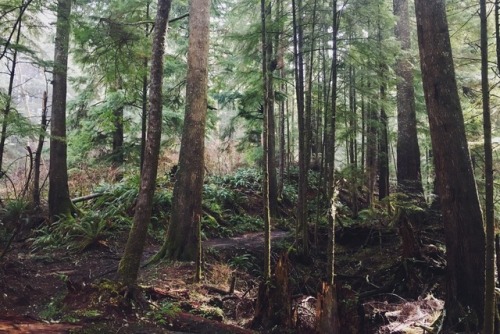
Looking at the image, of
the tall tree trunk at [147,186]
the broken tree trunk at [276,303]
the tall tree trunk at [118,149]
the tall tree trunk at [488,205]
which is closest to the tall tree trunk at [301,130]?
→ the broken tree trunk at [276,303]

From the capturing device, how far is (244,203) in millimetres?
15555

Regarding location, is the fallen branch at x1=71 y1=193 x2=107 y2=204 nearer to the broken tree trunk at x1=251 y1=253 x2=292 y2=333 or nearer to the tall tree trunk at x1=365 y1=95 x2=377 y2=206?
the broken tree trunk at x1=251 y1=253 x2=292 y2=333

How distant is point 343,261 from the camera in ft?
31.1

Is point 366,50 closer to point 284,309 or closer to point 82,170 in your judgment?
point 284,309

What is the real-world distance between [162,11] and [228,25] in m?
11.6

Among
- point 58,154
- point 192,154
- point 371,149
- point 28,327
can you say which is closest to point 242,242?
point 192,154

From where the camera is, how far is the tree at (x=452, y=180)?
4789 millimetres

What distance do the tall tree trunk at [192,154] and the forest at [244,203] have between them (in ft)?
0.10

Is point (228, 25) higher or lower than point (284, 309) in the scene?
higher

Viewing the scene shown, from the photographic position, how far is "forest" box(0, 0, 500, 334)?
4883 millimetres

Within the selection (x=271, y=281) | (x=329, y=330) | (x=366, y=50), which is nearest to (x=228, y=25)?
(x=366, y=50)

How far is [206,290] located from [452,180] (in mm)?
4524

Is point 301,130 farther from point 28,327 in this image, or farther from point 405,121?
point 28,327

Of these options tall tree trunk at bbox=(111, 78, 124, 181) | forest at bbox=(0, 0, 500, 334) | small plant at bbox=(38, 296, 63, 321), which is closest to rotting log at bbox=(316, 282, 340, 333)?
forest at bbox=(0, 0, 500, 334)
